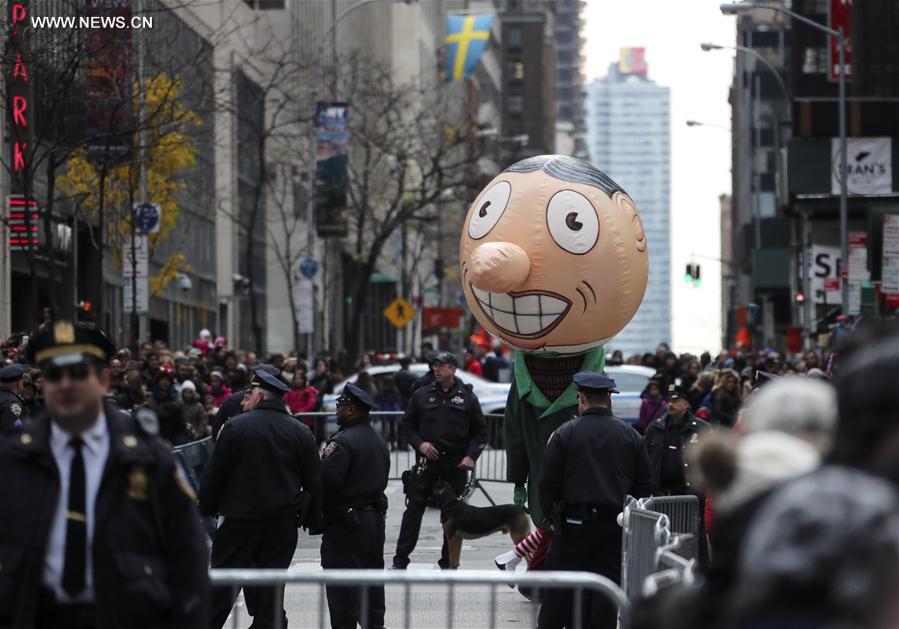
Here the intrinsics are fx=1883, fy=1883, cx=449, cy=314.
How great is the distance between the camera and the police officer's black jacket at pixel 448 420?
15695 mm

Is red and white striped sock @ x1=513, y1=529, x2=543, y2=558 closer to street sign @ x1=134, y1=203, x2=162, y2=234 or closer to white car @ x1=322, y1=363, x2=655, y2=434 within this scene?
white car @ x1=322, y1=363, x2=655, y2=434

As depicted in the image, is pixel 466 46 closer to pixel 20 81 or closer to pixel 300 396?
pixel 300 396

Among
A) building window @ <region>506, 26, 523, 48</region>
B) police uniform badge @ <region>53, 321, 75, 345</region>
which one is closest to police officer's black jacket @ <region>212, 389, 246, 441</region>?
police uniform badge @ <region>53, 321, 75, 345</region>

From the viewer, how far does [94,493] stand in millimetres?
6051

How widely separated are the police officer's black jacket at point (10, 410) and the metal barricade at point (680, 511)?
16.1 ft

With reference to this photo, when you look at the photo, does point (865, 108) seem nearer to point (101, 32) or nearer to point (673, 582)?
point (101, 32)

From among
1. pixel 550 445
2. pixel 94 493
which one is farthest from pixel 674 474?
pixel 94 493

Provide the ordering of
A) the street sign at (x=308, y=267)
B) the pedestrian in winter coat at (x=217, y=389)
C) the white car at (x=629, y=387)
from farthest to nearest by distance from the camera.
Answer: the street sign at (x=308, y=267) < the white car at (x=629, y=387) < the pedestrian in winter coat at (x=217, y=389)

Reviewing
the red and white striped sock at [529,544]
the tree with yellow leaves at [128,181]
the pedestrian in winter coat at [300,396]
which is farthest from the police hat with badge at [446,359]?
the tree with yellow leaves at [128,181]

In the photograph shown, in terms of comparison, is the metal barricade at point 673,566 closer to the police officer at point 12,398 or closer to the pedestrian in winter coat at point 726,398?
the police officer at point 12,398

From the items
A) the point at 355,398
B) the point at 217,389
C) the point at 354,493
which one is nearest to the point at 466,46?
the point at 217,389

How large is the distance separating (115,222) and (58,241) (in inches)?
70.7

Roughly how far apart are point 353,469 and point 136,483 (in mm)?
5839

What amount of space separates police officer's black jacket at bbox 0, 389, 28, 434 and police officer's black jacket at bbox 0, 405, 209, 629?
317 inches
